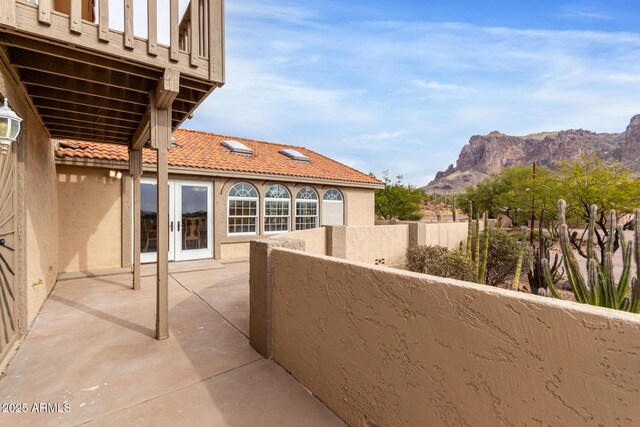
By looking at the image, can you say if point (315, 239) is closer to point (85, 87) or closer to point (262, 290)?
point (262, 290)

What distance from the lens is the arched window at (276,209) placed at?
11617 mm

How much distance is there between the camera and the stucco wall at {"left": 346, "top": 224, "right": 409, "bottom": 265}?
912cm

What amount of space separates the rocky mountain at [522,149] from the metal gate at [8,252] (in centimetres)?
10152

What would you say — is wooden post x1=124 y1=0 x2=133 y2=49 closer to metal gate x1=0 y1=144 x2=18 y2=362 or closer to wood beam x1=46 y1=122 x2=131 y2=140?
metal gate x1=0 y1=144 x2=18 y2=362

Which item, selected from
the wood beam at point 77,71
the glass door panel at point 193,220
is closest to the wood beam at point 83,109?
the wood beam at point 77,71

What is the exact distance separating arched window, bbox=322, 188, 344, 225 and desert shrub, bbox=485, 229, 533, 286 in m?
6.32

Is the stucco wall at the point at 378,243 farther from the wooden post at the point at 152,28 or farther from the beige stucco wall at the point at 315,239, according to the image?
the wooden post at the point at 152,28

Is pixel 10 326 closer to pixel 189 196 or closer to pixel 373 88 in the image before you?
pixel 189 196

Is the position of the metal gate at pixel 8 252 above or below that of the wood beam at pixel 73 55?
below

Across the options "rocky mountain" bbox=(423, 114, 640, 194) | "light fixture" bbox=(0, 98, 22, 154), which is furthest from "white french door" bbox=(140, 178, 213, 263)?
"rocky mountain" bbox=(423, 114, 640, 194)

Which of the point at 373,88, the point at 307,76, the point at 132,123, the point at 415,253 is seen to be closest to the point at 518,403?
the point at 132,123

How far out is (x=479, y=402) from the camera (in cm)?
165

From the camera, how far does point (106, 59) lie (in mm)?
3633

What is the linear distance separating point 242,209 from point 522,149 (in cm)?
14247
